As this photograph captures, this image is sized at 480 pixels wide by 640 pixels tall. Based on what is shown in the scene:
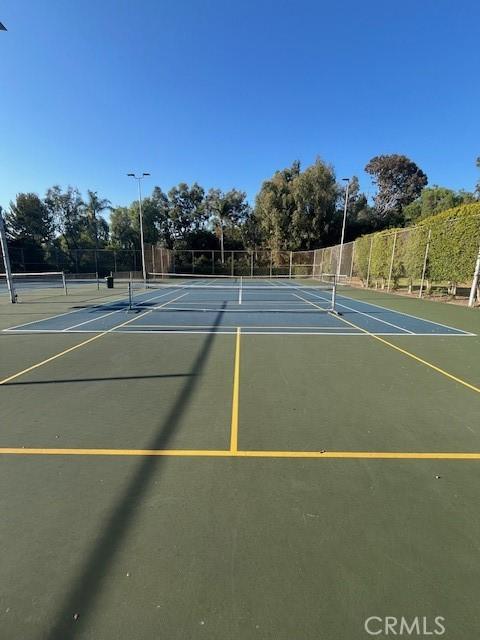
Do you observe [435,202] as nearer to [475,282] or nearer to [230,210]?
[230,210]

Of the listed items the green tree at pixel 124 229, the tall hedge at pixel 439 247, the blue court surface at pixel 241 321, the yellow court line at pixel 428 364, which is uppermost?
the green tree at pixel 124 229

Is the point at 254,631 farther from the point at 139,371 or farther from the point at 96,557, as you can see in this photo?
the point at 139,371

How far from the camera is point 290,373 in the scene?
5957 mm

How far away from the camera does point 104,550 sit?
2.23 m

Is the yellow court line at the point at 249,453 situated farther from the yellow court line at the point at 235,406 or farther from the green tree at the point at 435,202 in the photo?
the green tree at the point at 435,202

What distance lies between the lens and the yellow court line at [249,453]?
11.0 ft

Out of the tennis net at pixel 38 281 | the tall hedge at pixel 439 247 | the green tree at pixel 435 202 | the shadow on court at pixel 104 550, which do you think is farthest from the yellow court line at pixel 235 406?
the green tree at pixel 435 202

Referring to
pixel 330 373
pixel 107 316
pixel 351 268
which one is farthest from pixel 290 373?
pixel 351 268

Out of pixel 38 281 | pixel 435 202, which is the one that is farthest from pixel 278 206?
pixel 38 281

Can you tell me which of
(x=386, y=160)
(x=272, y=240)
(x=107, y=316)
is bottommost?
(x=107, y=316)

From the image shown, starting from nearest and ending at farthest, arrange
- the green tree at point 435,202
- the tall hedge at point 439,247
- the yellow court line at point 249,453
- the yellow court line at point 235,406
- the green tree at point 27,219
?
1. the yellow court line at point 249,453
2. the yellow court line at point 235,406
3. the tall hedge at point 439,247
4. the green tree at point 435,202
5. the green tree at point 27,219

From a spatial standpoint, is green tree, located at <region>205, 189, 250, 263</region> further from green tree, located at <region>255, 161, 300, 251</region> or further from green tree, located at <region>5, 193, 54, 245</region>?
green tree, located at <region>5, 193, 54, 245</region>

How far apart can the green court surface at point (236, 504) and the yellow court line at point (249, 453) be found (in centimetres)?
2

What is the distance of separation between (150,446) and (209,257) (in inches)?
1968
